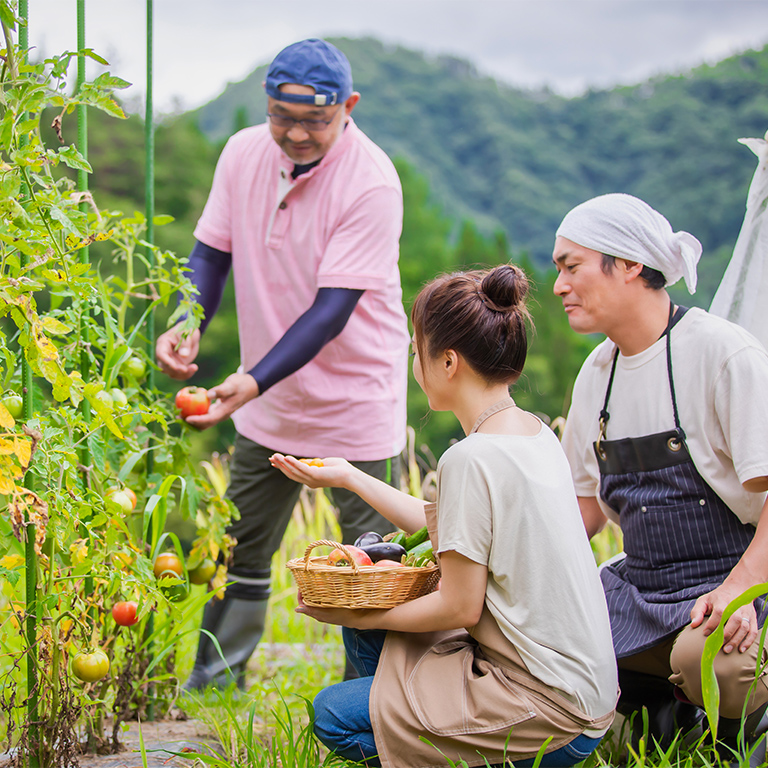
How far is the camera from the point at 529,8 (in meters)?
51.9

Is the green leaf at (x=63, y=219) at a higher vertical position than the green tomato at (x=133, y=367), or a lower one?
higher

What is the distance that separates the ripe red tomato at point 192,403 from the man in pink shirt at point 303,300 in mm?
236

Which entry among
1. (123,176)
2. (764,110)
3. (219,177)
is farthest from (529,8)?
(219,177)

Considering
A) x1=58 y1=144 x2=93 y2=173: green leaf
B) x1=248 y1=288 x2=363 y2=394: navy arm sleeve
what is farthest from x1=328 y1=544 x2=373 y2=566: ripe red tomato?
x1=58 y1=144 x2=93 y2=173: green leaf

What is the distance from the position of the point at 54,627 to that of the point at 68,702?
18 cm

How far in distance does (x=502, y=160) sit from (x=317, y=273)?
42473 mm

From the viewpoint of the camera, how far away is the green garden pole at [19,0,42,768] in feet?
4.98

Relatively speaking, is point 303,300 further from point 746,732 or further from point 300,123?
point 746,732

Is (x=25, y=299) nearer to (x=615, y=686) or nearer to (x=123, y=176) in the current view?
(x=615, y=686)

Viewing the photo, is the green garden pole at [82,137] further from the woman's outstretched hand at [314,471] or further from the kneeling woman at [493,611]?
the kneeling woman at [493,611]

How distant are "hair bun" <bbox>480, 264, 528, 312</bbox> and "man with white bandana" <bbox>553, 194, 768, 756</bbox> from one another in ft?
1.21

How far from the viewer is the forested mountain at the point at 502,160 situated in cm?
2105

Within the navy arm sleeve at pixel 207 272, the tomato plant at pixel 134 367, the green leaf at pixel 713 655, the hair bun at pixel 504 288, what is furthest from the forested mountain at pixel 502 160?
the green leaf at pixel 713 655

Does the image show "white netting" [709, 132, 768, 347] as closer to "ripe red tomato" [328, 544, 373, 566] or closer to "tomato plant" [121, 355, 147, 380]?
"ripe red tomato" [328, 544, 373, 566]
